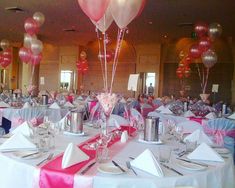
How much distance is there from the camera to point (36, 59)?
10.4 m

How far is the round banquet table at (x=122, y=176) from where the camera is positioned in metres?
1.65

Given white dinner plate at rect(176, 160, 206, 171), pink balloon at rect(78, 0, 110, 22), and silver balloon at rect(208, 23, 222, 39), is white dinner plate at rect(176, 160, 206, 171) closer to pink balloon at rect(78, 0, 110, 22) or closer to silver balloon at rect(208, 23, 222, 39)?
pink balloon at rect(78, 0, 110, 22)

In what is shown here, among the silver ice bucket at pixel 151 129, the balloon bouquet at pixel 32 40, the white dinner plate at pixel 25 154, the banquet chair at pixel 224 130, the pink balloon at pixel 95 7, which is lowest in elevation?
the banquet chair at pixel 224 130

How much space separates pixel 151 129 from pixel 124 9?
58.5 inches

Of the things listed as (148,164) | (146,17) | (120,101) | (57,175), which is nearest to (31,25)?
(120,101)

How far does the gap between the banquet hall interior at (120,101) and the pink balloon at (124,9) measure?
0.04ft

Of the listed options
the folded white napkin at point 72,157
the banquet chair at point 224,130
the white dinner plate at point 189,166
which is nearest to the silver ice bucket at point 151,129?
the white dinner plate at point 189,166

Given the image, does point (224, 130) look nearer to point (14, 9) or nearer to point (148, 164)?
point (148, 164)

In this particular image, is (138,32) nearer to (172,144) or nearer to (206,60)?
(206,60)

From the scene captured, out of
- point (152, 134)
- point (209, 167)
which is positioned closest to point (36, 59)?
point (152, 134)

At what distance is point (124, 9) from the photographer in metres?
3.21

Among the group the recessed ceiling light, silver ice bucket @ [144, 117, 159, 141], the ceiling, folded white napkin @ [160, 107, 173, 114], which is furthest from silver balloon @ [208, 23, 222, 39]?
silver ice bucket @ [144, 117, 159, 141]

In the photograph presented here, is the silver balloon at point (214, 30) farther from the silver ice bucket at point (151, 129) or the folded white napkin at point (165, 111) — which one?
the silver ice bucket at point (151, 129)

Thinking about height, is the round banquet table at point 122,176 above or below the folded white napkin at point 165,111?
below
